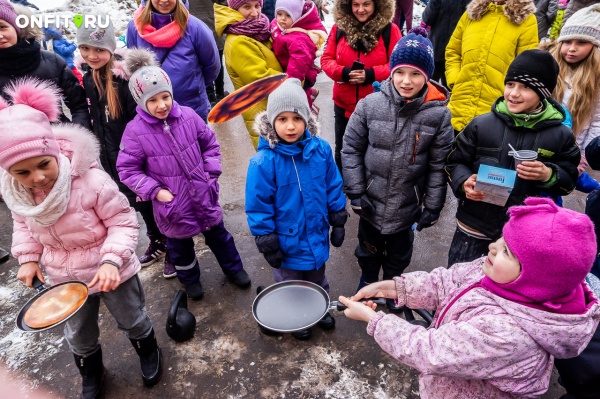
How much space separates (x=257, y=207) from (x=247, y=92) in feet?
2.95

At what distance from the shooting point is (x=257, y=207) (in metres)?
2.40

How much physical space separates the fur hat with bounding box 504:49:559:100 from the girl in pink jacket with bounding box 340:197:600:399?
3.54 feet

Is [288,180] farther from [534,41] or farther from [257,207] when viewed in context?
[534,41]

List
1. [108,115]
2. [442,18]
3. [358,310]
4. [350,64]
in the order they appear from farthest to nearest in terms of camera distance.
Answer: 1. [442,18]
2. [350,64]
3. [108,115]
4. [358,310]

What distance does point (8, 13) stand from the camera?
2.83m

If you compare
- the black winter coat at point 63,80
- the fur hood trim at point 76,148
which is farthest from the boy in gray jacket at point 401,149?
the black winter coat at point 63,80

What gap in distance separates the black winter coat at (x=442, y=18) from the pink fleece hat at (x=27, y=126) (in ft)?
14.1

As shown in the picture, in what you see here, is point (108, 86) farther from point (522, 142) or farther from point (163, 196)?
point (522, 142)

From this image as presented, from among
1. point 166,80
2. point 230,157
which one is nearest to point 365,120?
point 166,80

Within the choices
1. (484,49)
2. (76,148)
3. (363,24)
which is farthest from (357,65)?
(76,148)

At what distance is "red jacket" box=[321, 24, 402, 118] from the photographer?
3420 millimetres

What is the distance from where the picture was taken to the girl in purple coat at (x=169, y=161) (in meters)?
2.62

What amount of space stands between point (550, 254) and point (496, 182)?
98 cm

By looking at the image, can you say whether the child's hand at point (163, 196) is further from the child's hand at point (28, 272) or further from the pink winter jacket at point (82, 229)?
the child's hand at point (28, 272)
